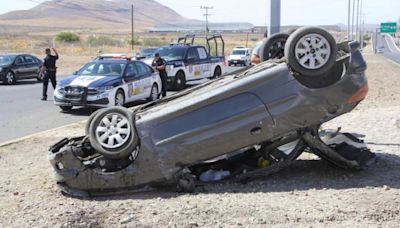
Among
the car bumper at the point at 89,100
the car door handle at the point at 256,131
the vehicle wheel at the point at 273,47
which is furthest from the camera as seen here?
the car bumper at the point at 89,100

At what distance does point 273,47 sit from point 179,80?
15.6m

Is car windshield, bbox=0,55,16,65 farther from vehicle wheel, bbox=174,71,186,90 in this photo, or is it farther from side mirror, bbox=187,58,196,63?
side mirror, bbox=187,58,196,63

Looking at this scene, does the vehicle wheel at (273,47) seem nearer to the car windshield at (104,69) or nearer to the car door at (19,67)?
the car windshield at (104,69)

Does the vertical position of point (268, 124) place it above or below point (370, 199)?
above

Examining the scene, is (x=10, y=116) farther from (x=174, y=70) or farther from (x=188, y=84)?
(x=188, y=84)

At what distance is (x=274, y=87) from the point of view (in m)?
6.42

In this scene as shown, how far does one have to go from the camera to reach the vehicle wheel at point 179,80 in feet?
76.1

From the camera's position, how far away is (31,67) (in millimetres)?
27672

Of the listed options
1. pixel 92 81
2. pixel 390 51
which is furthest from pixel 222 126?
pixel 390 51

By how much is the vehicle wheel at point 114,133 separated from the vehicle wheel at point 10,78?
68.8 ft

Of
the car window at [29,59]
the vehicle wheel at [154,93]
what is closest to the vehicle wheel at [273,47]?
the vehicle wheel at [154,93]

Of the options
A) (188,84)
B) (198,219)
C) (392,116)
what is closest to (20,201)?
(198,219)

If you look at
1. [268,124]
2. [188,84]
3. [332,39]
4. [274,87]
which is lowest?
[188,84]

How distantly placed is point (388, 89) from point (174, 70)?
8.18 metres
